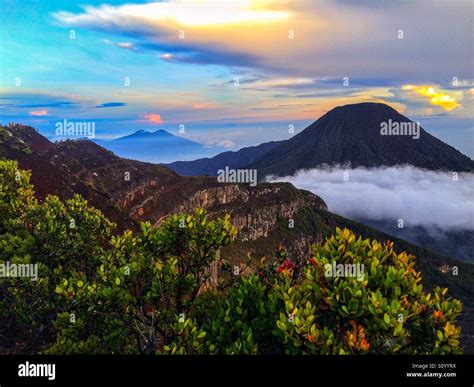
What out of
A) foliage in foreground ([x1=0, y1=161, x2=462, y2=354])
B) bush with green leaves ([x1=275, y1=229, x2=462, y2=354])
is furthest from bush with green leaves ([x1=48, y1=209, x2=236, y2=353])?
bush with green leaves ([x1=275, y1=229, x2=462, y2=354])

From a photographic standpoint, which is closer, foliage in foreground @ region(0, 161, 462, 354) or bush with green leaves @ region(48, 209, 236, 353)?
foliage in foreground @ region(0, 161, 462, 354)

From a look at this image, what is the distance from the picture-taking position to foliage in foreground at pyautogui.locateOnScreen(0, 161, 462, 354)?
1060 cm

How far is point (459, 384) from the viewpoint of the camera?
11.4 metres

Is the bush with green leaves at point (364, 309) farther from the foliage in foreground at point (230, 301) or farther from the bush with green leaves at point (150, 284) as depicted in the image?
the bush with green leaves at point (150, 284)

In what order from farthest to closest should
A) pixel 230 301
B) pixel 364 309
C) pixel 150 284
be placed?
1. pixel 150 284
2. pixel 230 301
3. pixel 364 309

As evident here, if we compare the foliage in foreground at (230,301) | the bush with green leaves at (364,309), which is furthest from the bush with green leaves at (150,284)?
the bush with green leaves at (364,309)

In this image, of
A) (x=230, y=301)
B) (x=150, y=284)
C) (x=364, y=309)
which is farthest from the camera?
(x=150, y=284)

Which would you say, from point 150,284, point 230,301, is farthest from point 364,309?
point 150,284

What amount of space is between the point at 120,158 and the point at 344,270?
172m

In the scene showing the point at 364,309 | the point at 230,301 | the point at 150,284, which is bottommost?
the point at 230,301

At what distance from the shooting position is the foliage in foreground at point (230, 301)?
10.6 meters

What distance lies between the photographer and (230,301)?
1294 cm

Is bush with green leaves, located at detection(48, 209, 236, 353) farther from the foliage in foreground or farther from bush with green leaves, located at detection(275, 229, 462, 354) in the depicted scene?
bush with green leaves, located at detection(275, 229, 462, 354)

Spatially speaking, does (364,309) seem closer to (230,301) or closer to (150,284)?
(230,301)
